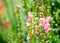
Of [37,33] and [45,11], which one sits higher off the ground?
[45,11]

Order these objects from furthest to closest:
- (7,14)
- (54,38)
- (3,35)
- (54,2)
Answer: (7,14), (3,35), (54,2), (54,38)

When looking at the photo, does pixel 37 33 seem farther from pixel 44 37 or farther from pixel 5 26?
pixel 5 26

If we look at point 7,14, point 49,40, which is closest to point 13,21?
point 7,14

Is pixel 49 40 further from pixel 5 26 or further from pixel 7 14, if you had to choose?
pixel 7 14

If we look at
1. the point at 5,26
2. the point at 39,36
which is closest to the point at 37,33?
the point at 39,36

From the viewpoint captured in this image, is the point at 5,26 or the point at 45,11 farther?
the point at 5,26

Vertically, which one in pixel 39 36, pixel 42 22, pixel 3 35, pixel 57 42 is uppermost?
pixel 42 22

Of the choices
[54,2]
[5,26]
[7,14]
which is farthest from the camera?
[7,14]

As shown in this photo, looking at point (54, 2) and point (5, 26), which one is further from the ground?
point (54, 2)

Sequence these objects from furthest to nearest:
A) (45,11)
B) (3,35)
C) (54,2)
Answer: (3,35)
(54,2)
(45,11)
